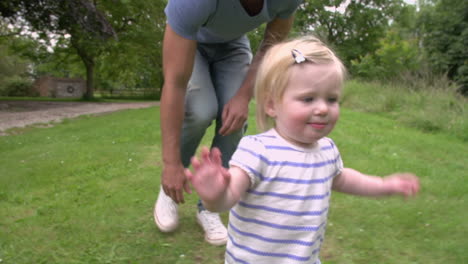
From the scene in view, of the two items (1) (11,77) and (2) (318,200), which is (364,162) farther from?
(1) (11,77)

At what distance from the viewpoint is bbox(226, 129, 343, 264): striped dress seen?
130 centimetres

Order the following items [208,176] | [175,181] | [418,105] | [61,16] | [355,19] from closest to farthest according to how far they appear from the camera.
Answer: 1. [208,176]
2. [175,181]
3. [418,105]
4. [61,16]
5. [355,19]

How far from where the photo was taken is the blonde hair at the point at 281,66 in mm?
1357

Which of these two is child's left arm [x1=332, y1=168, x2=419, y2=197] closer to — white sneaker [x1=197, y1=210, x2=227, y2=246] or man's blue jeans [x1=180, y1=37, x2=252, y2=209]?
man's blue jeans [x1=180, y1=37, x2=252, y2=209]

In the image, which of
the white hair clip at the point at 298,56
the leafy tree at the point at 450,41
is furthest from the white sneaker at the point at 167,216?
the leafy tree at the point at 450,41

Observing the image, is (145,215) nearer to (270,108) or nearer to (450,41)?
(270,108)

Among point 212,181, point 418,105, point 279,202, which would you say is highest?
point 212,181

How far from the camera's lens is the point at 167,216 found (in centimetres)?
249

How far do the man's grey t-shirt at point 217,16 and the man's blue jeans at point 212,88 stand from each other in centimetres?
12

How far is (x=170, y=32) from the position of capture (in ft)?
6.06

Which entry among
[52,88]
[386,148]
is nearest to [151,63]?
[52,88]

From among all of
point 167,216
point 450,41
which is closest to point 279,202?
point 167,216

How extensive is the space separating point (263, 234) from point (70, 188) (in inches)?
114

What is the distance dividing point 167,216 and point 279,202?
1.38m
